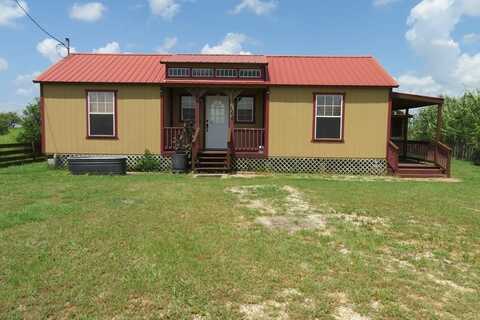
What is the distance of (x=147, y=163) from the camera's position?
40.3ft

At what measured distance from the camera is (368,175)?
1214 cm

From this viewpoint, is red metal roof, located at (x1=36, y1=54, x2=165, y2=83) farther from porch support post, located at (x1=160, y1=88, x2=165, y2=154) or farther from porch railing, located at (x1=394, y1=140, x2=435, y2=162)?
porch railing, located at (x1=394, y1=140, x2=435, y2=162)

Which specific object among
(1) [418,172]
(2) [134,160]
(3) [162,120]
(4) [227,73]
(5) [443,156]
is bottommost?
(1) [418,172]

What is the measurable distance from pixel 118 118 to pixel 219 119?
3.71 m

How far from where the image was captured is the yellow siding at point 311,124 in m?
12.2

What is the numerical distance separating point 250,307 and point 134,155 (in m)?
10.4

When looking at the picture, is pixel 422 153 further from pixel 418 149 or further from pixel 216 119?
pixel 216 119

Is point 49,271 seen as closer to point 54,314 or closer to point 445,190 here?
point 54,314

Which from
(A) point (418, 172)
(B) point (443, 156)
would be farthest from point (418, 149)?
(A) point (418, 172)

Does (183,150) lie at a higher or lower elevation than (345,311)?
higher

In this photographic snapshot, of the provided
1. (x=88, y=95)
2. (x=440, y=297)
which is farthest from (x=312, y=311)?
(x=88, y=95)

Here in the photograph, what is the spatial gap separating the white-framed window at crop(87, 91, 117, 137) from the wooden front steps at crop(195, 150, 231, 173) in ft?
10.8

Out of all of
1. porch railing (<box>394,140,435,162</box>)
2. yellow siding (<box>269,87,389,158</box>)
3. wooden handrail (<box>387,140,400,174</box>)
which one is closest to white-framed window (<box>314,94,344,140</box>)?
yellow siding (<box>269,87,389,158</box>)

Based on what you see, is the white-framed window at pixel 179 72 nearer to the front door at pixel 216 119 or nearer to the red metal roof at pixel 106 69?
the red metal roof at pixel 106 69
